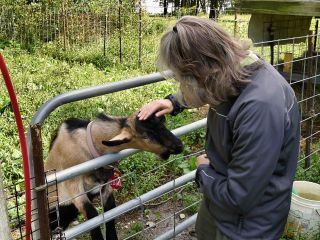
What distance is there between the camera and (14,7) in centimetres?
1189

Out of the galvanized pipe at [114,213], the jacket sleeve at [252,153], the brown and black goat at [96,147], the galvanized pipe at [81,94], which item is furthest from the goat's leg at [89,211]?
the jacket sleeve at [252,153]

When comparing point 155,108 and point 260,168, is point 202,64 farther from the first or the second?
point 155,108

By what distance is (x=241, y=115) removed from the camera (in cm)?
166

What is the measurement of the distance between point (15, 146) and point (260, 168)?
157 inches

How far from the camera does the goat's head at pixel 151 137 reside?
2941 mm

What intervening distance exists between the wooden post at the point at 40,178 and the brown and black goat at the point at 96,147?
1004 mm

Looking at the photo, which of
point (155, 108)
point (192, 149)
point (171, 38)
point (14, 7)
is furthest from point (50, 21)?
point (171, 38)

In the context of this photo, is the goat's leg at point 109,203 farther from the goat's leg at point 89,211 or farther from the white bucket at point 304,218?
the white bucket at point 304,218

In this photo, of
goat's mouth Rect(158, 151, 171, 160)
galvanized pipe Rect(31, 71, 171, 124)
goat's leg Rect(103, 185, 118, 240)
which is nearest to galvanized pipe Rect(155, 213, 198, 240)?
goat's mouth Rect(158, 151, 171, 160)

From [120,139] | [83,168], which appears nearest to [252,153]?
[83,168]

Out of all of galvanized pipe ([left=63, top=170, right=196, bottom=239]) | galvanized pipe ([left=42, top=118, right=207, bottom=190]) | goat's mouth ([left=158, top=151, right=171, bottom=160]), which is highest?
galvanized pipe ([left=42, top=118, right=207, bottom=190])

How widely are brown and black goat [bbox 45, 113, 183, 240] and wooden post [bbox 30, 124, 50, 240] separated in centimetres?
100

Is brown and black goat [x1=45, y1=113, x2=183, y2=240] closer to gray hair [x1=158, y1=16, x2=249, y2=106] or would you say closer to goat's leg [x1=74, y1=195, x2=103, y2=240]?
goat's leg [x1=74, y1=195, x2=103, y2=240]

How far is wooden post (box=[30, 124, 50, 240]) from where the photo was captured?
1.58 m
